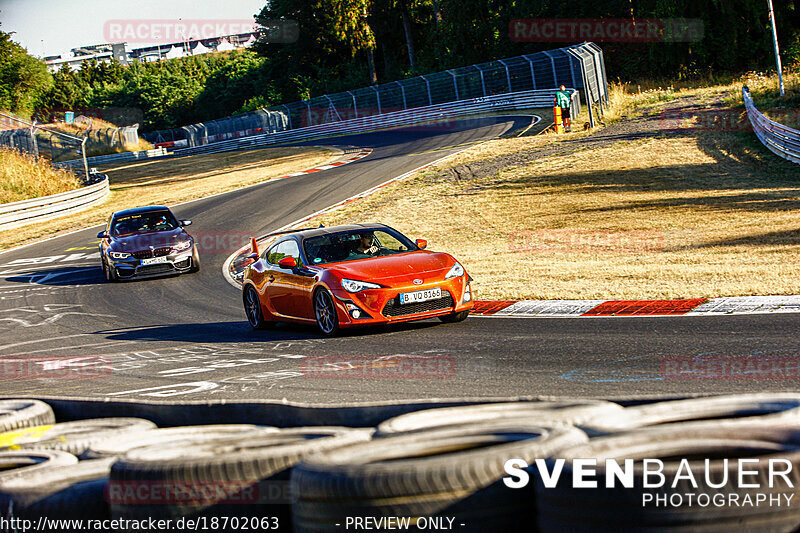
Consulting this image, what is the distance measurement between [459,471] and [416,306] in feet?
26.1

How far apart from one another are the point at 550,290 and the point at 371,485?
34.2ft

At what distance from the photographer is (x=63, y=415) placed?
248 inches

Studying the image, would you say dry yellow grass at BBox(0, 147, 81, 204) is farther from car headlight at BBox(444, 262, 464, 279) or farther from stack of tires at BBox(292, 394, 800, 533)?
stack of tires at BBox(292, 394, 800, 533)

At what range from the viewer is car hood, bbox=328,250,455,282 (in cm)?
1145

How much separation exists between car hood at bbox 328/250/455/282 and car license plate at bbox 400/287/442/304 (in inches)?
9.7

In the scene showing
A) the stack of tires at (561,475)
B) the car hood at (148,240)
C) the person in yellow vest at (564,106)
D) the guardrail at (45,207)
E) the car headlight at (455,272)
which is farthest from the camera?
the person in yellow vest at (564,106)

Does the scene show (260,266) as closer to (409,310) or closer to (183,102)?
(409,310)

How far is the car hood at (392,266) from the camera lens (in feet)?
37.6

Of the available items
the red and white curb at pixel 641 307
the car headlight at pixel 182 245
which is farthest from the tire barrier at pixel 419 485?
the car headlight at pixel 182 245

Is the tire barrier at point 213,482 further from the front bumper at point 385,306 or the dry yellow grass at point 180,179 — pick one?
the dry yellow grass at point 180,179

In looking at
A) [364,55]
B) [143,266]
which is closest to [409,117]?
[364,55]

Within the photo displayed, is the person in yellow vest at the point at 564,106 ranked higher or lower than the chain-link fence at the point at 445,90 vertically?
lower

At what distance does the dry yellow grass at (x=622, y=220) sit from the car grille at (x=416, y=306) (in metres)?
2.21


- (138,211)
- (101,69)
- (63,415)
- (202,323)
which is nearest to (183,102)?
(101,69)
